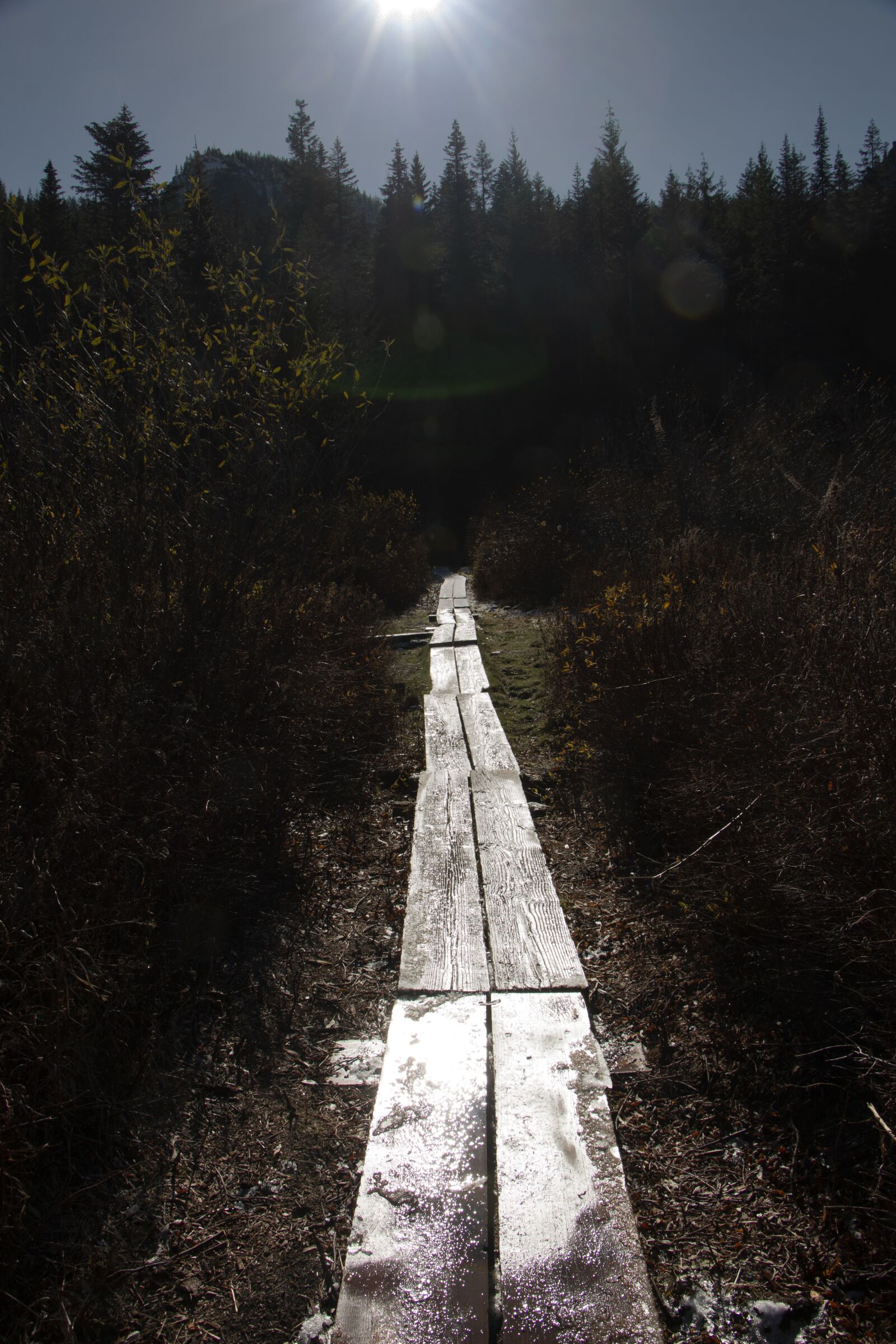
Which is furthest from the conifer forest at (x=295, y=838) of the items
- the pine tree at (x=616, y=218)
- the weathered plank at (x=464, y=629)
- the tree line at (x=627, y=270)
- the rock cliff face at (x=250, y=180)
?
the rock cliff face at (x=250, y=180)

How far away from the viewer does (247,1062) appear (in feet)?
7.75

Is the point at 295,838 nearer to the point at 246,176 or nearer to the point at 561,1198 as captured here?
the point at 561,1198

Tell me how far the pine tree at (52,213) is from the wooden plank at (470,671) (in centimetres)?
3206

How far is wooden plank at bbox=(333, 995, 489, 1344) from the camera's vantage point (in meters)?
1.46

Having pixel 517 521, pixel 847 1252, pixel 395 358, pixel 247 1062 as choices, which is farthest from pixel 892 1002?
pixel 395 358

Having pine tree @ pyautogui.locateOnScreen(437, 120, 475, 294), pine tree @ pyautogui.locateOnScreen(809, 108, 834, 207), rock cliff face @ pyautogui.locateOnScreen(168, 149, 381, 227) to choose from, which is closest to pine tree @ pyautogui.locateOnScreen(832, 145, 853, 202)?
pine tree @ pyautogui.locateOnScreen(809, 108, 834, 207)

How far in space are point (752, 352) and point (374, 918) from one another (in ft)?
144

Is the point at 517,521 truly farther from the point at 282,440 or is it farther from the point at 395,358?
the point at 395,358

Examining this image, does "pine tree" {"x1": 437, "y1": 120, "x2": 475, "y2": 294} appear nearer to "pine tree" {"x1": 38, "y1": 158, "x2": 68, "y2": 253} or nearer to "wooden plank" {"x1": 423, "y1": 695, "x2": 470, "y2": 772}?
"pine tree" {"x1": 38, "y1": 158, "x2": 68, "y2": 253}

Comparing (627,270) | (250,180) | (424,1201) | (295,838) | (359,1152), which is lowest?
(359,1152)

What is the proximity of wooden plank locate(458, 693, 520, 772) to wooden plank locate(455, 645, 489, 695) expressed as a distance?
0.20 metres

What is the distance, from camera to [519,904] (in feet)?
9.95

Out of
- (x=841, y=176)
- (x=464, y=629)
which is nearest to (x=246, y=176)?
(x=841, y=176)

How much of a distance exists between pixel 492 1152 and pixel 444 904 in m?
1.23
